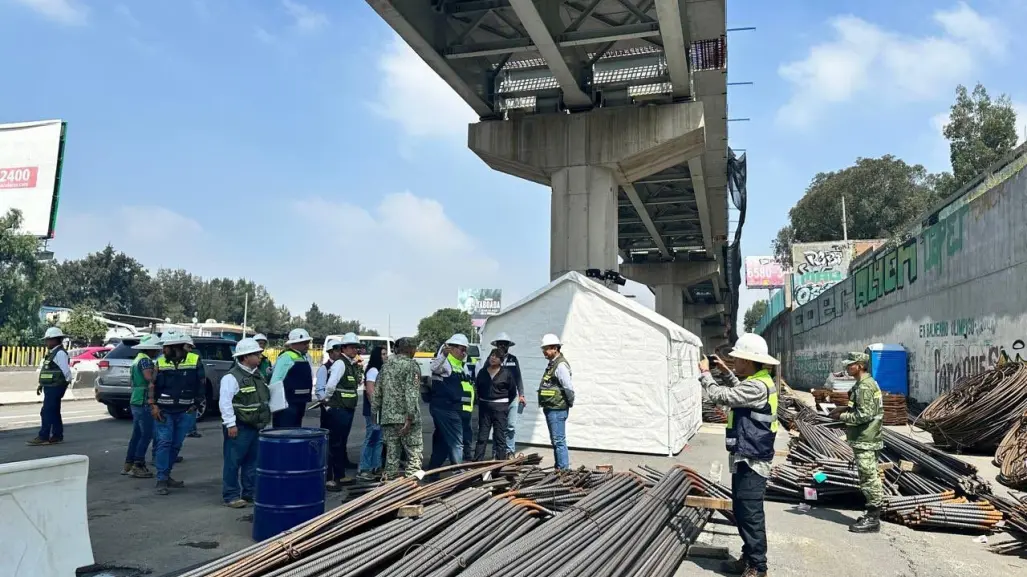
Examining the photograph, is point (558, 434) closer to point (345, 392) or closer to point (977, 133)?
point (345, 392)

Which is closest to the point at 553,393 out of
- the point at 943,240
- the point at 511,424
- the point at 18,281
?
the point at 511,424

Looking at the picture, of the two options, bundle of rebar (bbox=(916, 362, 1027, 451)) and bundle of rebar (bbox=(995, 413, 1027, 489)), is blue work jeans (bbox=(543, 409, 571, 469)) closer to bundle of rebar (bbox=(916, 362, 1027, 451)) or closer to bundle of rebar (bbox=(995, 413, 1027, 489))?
bundle of rebar (bbox=(995, 413, 1027, 489))

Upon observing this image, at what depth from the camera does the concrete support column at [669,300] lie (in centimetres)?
4312

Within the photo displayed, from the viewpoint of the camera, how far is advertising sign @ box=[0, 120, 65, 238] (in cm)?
3497

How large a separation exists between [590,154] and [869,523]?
511 inches

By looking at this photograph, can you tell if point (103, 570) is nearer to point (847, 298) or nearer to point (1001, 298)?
point (1001, 298)

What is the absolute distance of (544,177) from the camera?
1959 centimetres

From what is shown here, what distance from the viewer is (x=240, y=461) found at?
732cm

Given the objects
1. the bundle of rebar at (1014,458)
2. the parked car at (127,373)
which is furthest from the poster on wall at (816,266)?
the parked car at (127,373)

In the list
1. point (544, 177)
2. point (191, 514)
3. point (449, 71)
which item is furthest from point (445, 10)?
point (191, 514)

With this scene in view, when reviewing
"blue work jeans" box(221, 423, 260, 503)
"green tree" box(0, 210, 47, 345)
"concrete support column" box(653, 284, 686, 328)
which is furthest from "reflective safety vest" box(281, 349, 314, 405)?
"green tree" box(0, 210, 47, 345)

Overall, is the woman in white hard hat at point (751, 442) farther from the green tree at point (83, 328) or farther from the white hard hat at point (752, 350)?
the green tree at point (83, 328)

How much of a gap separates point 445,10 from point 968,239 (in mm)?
13640

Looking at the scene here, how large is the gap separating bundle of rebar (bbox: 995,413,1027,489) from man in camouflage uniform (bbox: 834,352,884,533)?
10.7 feet
